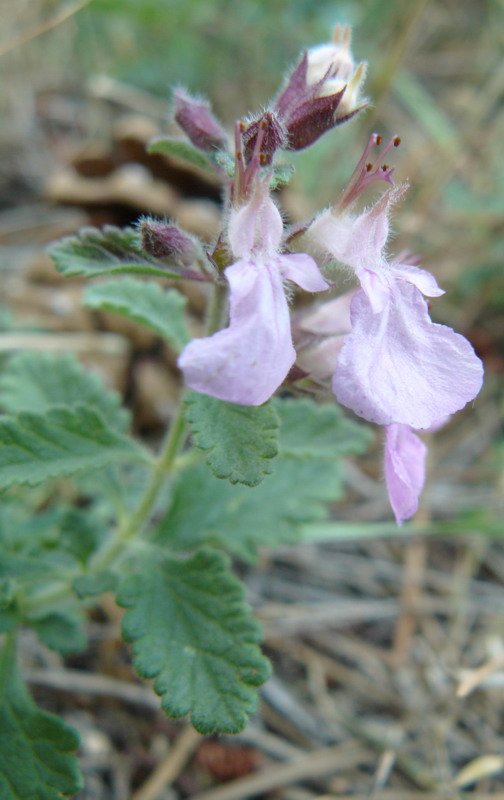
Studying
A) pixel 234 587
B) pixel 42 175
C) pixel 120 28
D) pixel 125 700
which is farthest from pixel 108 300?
pixel 120 28

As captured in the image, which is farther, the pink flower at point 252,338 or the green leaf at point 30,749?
the green leaf at point 30,749

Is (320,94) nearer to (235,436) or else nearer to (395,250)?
(235,436)

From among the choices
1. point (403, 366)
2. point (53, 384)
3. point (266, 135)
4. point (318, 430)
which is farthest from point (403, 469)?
point (53, 384)

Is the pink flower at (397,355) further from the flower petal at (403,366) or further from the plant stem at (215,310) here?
the plant stem at (215,310)

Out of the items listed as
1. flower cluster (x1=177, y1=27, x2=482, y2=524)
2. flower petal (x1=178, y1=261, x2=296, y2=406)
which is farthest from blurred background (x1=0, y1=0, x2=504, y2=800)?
flower petal (x1=178, y1=261, x2=296, y2=406)

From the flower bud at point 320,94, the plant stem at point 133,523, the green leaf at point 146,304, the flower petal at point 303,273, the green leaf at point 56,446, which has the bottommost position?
the plant stem at point 133,523

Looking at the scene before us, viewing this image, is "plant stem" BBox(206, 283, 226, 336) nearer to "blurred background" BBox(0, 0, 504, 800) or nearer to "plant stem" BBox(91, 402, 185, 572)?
"plant stem" BBox(91, 402, 185, 572)

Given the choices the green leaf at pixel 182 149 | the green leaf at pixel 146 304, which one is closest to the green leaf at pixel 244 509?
the green leaf at pixel 146 304
